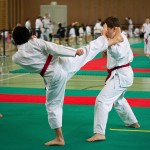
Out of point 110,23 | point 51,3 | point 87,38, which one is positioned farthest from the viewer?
point 51,3

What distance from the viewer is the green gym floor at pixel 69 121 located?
20.2ft

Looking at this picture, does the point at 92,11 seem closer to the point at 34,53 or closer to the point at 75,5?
the point at 75,5

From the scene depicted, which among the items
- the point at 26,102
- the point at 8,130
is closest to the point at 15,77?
the point at 26,102

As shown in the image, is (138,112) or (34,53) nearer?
(34,53)

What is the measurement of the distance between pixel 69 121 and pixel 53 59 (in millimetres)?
1998

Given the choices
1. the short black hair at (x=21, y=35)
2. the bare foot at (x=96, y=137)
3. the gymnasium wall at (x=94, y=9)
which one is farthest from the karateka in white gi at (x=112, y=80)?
the gymnasium wall at (x=94, y=9)

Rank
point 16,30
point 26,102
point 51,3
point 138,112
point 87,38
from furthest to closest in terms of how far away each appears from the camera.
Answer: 1. point 51,3
2. point 87,38
3. point 26,102
4. point 138,112
5. point 16,30

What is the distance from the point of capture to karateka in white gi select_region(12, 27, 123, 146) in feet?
19.0

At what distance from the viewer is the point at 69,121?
7660 millimetres

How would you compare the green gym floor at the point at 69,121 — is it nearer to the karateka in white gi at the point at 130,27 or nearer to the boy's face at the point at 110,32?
the boy's face at the point at 110,32

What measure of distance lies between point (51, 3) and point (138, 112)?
3209 centimetres

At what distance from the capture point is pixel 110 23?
20.7 feet

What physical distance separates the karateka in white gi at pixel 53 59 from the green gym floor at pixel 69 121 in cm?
48

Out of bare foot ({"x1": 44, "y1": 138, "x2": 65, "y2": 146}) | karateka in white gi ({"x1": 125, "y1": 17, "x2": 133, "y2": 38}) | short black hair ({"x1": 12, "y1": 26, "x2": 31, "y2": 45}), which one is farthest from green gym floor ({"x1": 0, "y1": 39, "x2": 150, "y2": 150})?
karateka in white gi ({"x1": 125, "y1": 17, "x2": 133, "y2": 38})
